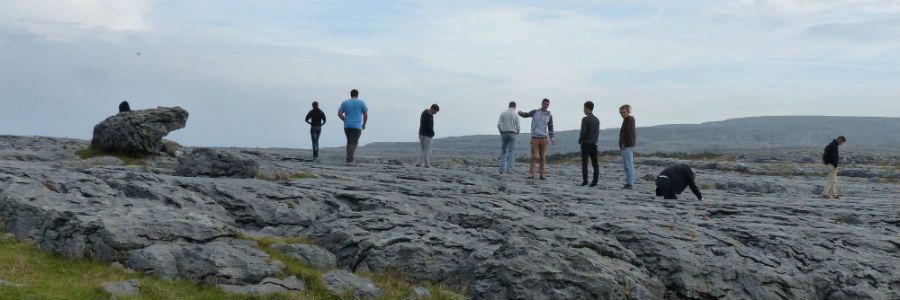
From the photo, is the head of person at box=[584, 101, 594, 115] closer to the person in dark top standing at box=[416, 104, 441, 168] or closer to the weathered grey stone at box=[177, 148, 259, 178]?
the person in dark top standing at box=[416, 104, 441, 168]

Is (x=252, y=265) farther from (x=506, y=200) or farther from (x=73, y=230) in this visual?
(x=506, y=200)

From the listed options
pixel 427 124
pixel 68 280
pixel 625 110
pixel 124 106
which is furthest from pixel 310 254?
pixel 124 106

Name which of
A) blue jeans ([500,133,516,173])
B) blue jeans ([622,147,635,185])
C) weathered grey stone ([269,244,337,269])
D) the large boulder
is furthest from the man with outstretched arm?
Result: weathered grey stone ([269,244,337,269])

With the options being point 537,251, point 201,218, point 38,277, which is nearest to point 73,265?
point 38,277

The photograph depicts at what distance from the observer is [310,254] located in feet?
50.2

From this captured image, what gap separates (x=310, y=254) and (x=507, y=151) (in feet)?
61.6

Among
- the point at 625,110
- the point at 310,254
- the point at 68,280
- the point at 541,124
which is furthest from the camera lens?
the point at 541,124

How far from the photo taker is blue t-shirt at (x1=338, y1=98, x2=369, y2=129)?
1239 inches

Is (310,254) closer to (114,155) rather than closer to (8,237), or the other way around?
(8,237)

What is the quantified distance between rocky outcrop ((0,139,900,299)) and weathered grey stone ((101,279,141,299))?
0.74 m

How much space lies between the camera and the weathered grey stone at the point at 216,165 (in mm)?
23219

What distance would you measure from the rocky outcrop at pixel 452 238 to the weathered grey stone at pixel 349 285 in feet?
0.19

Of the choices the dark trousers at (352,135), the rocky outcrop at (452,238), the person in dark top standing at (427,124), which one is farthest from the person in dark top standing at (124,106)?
the rocky outcrop at (452,238)

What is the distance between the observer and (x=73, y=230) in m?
14.3
